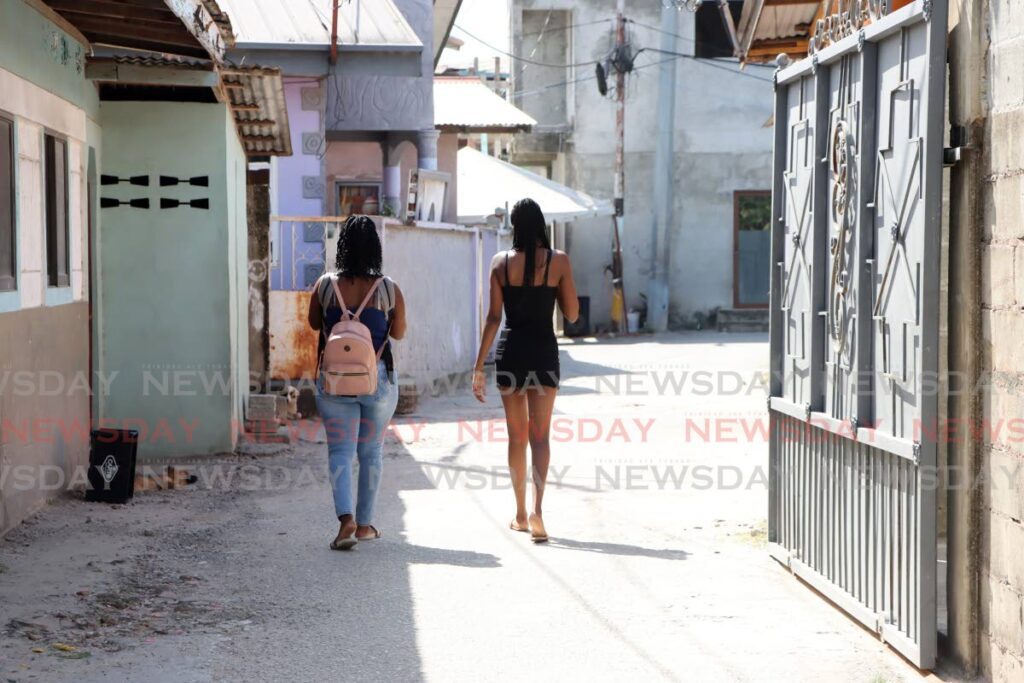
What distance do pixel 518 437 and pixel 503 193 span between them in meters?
17.9

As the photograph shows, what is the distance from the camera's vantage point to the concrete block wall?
462 cm

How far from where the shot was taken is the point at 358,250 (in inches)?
299

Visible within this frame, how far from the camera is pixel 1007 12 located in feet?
15.4

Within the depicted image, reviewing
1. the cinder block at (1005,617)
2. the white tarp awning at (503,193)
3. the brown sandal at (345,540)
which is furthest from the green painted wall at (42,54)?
the white tarp awning at (503,193)

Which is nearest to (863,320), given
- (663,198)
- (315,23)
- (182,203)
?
(182,203)

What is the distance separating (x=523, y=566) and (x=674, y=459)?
13.9 ft

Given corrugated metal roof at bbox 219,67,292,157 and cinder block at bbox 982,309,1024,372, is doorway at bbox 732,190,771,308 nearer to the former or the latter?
corrugated metal roof at bbox 219,67,292,157

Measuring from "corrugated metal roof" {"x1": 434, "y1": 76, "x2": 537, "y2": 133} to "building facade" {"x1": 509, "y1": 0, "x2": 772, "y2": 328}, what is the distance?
20.2 feet

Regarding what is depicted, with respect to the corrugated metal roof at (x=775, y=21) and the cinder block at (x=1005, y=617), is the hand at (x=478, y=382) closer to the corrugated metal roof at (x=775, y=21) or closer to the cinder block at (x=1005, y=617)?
the cinder block at (x=1005, y=617)

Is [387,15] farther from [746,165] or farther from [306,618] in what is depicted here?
[746,165]

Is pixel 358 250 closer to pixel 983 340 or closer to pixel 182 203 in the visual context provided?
pixel 983 340

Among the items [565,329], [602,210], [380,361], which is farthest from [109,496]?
[565,329]

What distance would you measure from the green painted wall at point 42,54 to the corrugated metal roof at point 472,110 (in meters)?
12.6

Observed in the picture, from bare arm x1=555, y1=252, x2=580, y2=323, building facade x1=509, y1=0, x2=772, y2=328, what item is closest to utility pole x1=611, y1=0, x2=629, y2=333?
building facade x1=509, y1=0, x2=772, y2=328
